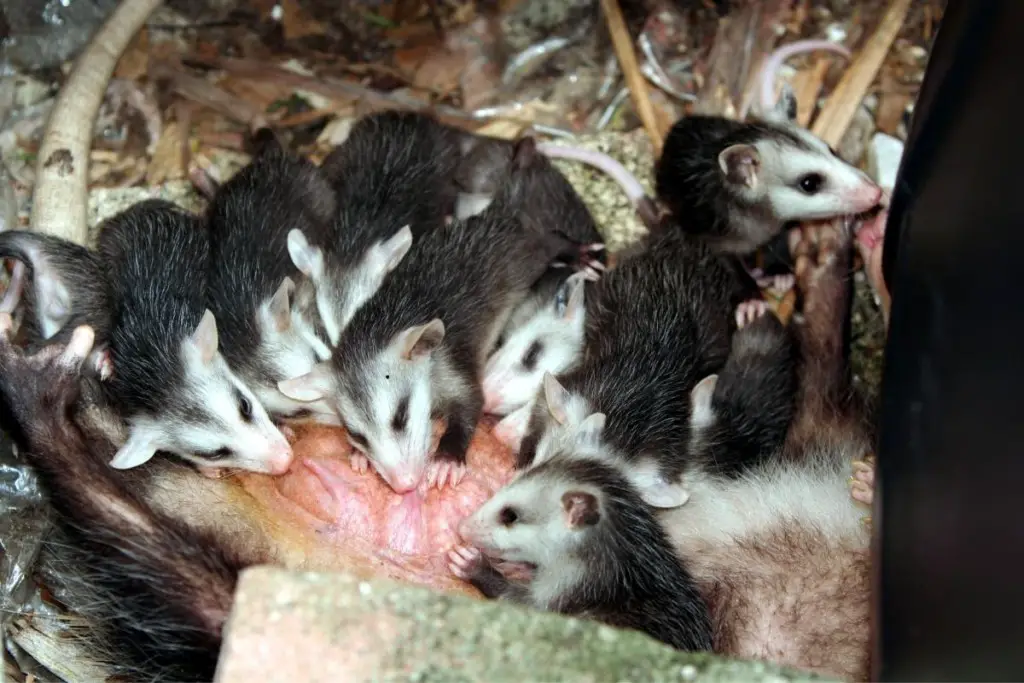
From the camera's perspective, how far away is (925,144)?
207 cm

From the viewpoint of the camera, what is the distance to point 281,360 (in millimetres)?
3133

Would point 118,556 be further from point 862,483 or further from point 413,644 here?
point 862,483

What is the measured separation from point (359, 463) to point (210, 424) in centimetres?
45

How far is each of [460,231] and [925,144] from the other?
1591mm

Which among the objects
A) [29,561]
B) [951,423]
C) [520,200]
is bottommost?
[29,561]

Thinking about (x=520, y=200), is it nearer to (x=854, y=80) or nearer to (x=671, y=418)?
(x=671, y=418)

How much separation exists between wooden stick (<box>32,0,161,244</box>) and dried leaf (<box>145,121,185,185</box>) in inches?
14.0

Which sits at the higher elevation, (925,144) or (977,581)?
(925,144)

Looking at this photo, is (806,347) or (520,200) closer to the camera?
(806,347)

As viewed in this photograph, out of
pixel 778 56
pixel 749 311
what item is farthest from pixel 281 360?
pixel 778 56

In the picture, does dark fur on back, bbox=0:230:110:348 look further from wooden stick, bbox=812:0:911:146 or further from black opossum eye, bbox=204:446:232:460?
wooden stick, bbox=812:0:911:146

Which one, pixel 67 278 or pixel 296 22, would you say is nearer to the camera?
pixel 67 278

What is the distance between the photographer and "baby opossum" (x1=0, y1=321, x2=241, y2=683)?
237 centimetres

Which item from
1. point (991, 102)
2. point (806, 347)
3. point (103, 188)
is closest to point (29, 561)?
point (103, 188)
